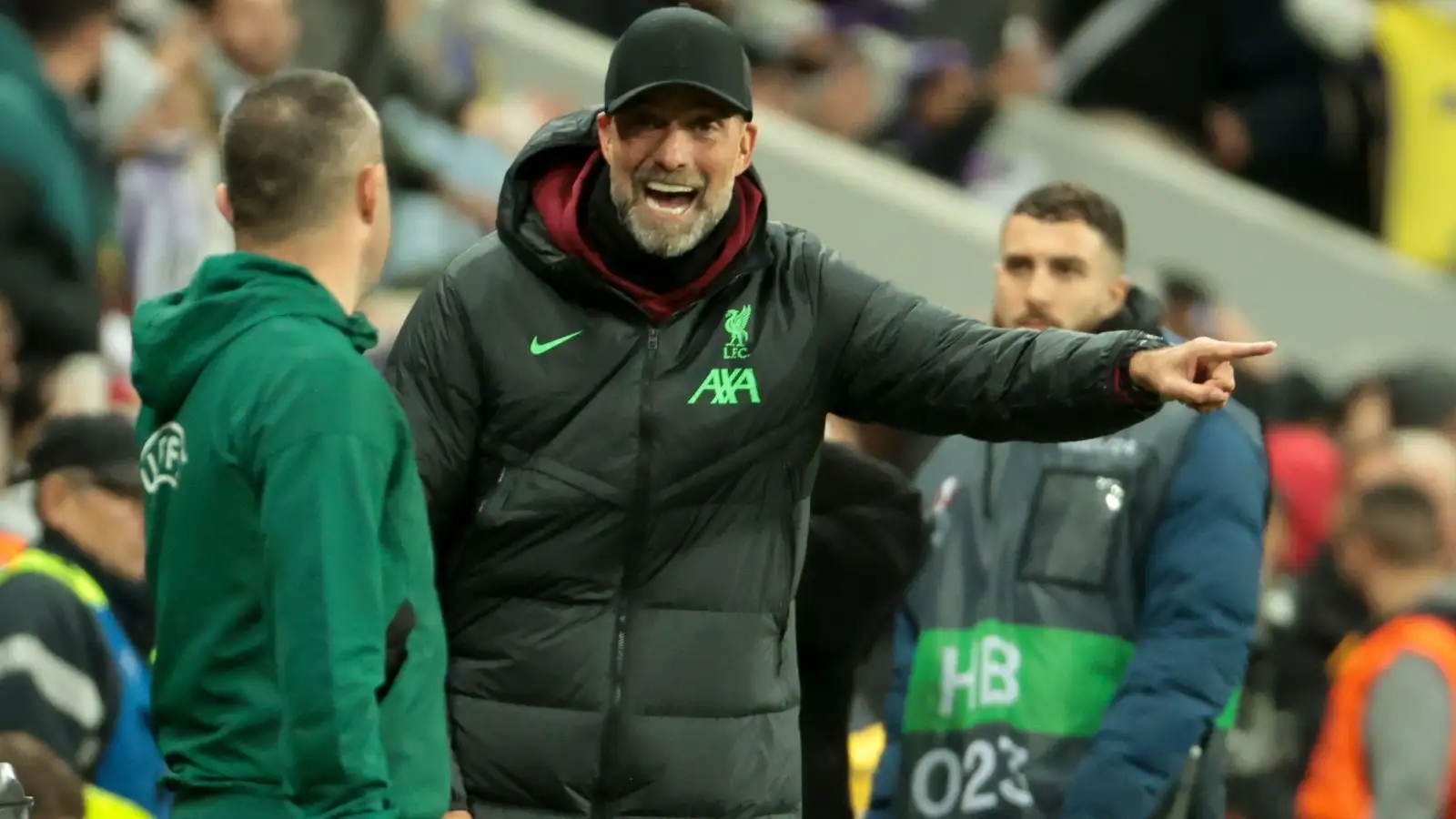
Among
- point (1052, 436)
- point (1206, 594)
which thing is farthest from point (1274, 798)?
point (1052, 436)

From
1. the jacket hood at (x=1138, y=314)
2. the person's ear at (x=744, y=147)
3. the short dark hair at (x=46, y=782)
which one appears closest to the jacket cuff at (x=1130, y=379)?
the person's ear at (x=744, y=147)

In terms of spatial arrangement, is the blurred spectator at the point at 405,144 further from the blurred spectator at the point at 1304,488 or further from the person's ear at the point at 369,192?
the person's ear at the point at 369,192

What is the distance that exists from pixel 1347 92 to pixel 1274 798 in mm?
6398

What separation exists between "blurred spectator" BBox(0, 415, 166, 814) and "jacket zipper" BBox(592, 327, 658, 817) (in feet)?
5.10

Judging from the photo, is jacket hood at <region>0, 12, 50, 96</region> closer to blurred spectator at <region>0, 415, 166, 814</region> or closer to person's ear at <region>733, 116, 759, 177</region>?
blurred spectator at <region>0, 415, 166, 814</region>

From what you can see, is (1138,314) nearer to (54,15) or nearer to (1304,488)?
(54,15)

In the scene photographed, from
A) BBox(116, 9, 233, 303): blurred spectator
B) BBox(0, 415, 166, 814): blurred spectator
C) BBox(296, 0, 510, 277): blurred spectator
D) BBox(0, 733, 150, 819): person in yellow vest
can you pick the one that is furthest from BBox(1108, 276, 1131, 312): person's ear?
BBox(296, 0, 510, 277): blurred spectator

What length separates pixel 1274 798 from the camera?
8.16m

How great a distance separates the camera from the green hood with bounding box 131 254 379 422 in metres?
3.91

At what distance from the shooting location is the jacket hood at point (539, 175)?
4645 mm

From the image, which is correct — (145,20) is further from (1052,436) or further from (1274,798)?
(1052,436)

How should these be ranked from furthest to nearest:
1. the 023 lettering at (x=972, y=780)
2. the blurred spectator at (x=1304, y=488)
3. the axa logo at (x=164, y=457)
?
the blurred spectator at (x=1304, y=488)
the 023 lettering at (x=972, y=780)
the axa logo at (x=164, y=457)

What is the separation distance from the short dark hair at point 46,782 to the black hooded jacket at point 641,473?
2.74 ft

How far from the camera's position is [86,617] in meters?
5.69
